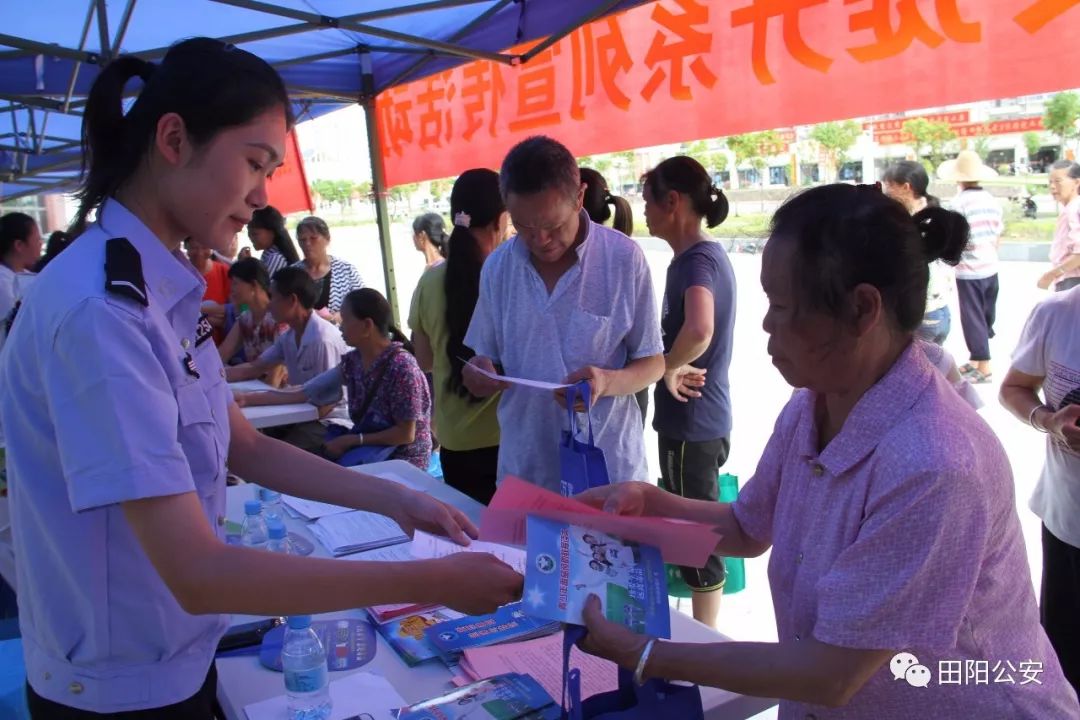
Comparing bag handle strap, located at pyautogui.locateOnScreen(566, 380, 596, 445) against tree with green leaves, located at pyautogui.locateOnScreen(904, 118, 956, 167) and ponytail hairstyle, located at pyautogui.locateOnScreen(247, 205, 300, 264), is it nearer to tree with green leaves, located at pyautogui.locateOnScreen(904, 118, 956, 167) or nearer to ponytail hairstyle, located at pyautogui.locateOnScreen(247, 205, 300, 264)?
ponytail hairstyle, located at pyautogui.locateOnScreen(247, 205, 300, 264)

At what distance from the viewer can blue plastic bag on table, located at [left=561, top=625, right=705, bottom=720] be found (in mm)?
1009

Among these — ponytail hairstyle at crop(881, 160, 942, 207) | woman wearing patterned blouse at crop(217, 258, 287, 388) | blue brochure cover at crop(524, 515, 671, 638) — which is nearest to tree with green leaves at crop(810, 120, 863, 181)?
ponytail hairstyle at crop(881, 160, 942, 207)

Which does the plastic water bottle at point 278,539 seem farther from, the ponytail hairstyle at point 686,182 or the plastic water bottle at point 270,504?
the ponytail hairstyle at point 686,182

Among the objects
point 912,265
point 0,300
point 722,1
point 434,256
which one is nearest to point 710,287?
point 722,1

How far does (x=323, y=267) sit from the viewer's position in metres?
5.42

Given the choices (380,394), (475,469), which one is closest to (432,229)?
(380,394)

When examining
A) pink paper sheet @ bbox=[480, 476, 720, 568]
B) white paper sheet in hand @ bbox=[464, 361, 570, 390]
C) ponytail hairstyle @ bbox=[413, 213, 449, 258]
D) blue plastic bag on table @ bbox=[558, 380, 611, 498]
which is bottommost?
blue plastic bag on table @ bbox=[558, 380, 611, 498]

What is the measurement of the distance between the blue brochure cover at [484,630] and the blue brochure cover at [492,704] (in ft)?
0.47

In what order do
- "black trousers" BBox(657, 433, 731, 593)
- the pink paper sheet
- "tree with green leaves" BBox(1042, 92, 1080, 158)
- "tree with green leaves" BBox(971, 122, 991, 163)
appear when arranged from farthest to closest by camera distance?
"tree with green leaves" BBox(971, 122, 991, 163)
"tree with green leaves" BBox(1042, 92, 1080, 158)
"black trousers" BBox(657, 433, 731, 593)
the pink paper sheet

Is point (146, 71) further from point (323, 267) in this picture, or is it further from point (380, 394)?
point (323, 267)

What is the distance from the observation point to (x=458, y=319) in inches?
107

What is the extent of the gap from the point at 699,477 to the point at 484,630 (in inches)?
56.6

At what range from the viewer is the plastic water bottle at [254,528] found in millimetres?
1909

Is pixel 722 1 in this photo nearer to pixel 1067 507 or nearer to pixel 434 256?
pixel 1067 507
